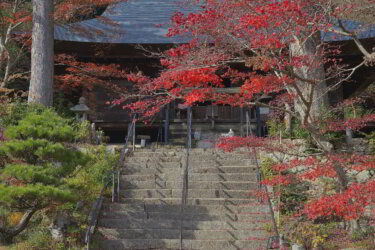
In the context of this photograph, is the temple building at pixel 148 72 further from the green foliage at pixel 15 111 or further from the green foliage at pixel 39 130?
the green foliage at pixel 39 130

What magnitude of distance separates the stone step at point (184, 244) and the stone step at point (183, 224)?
1.46 feet

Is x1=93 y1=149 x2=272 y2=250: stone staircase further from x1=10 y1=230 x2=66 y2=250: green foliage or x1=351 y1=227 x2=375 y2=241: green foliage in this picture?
x1=351 y1=227 x2=375 y2=241: green foliage

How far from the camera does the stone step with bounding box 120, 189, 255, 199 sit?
9.71 metres

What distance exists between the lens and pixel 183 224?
28.9 feet

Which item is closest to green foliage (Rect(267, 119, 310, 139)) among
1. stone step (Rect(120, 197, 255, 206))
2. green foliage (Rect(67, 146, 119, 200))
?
stone step (Rect(120, 197, 255, 206))

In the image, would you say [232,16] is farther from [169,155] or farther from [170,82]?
[169,155]

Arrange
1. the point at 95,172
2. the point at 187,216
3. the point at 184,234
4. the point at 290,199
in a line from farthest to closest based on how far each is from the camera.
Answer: the point at 95,172 → the point at 290,199 → the point at 187,216 → the point at 184,234

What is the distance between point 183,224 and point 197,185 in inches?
53.2

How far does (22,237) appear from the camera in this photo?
834 cm

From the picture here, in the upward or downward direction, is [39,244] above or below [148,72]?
below

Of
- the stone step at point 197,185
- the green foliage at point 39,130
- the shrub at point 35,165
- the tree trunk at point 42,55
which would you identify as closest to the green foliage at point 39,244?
the shrub at point 35,165

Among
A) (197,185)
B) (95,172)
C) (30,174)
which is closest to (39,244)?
(30,174)

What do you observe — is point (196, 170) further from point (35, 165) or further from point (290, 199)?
point (35, 165)

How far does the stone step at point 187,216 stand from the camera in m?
8.95
